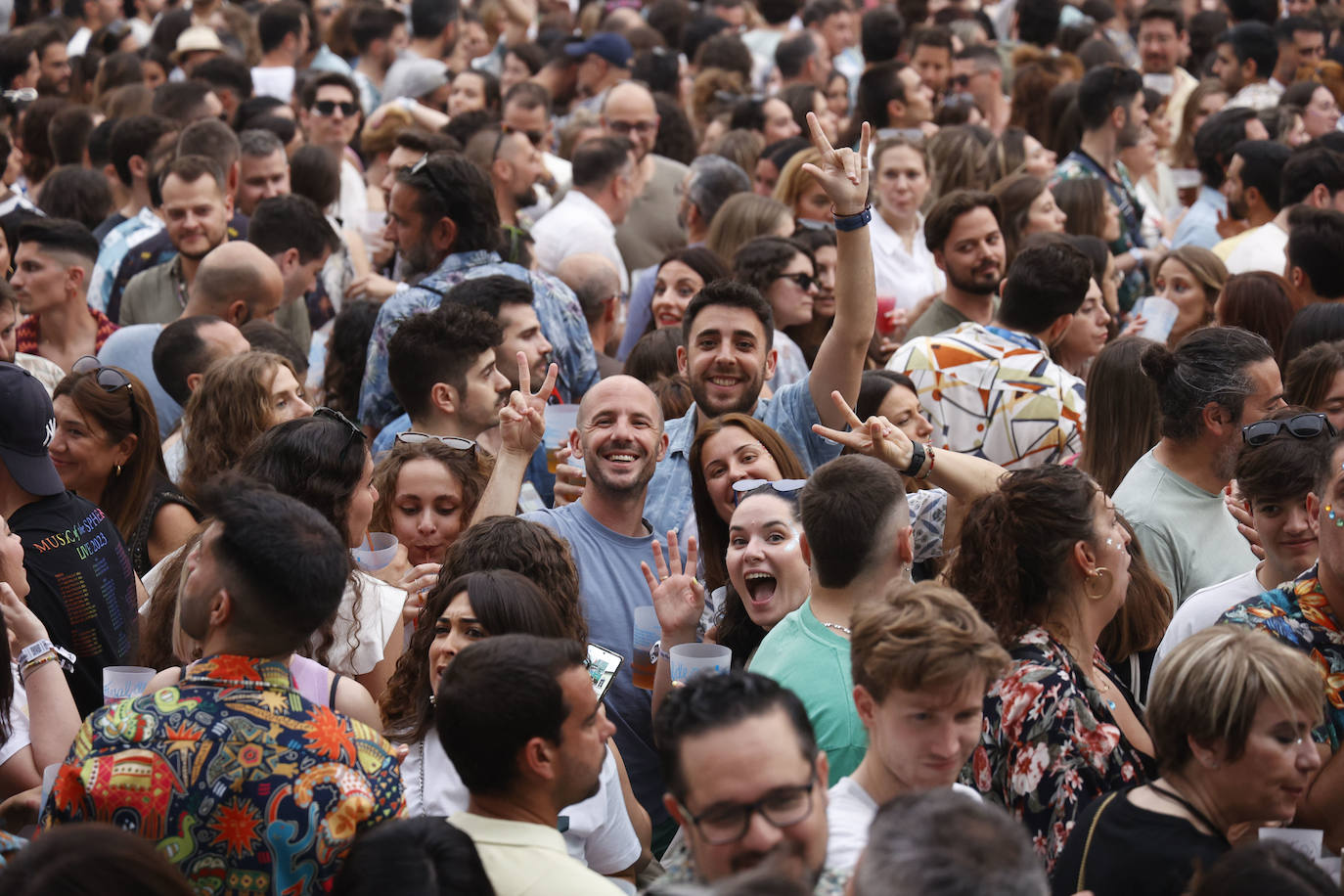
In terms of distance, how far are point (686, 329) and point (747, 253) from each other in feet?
3.85

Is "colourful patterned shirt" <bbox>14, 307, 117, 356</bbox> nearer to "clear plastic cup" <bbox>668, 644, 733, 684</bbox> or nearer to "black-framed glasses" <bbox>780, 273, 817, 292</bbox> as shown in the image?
"black-framed glasses" <bbox>780, 273, 817, 292</bbox>

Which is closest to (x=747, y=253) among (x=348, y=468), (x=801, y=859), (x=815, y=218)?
(x=815, y=218)

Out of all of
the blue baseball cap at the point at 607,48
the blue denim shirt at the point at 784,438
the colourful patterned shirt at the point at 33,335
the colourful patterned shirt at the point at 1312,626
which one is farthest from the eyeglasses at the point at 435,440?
the blue baseball cap at the point at 607,48

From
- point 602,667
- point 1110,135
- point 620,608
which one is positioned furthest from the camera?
point 1110,135

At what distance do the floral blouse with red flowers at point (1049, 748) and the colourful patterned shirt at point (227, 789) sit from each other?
133 cm

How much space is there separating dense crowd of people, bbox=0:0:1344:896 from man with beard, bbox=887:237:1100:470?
0.05 feet

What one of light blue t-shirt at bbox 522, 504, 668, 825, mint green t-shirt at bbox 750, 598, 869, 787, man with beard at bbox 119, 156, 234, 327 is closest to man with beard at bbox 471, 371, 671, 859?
light blue t-shirt at bbox 522, 504, 668, 825

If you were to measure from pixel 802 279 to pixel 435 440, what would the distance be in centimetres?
206

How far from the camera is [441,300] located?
5781mm

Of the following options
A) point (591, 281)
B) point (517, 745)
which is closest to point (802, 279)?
point (591, 281)

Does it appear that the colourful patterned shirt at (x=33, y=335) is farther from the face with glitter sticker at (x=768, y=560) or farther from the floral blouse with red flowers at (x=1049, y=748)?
the floral blouse with red flowers at (x=1049, y=748)

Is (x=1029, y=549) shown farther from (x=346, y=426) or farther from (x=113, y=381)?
(x=113, y=381)

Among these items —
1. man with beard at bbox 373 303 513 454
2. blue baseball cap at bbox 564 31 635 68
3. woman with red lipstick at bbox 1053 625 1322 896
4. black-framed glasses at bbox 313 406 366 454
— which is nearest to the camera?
woman with red lipstick at bbox 1053 625 1322 896

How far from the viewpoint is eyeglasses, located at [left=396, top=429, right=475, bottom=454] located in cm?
481
